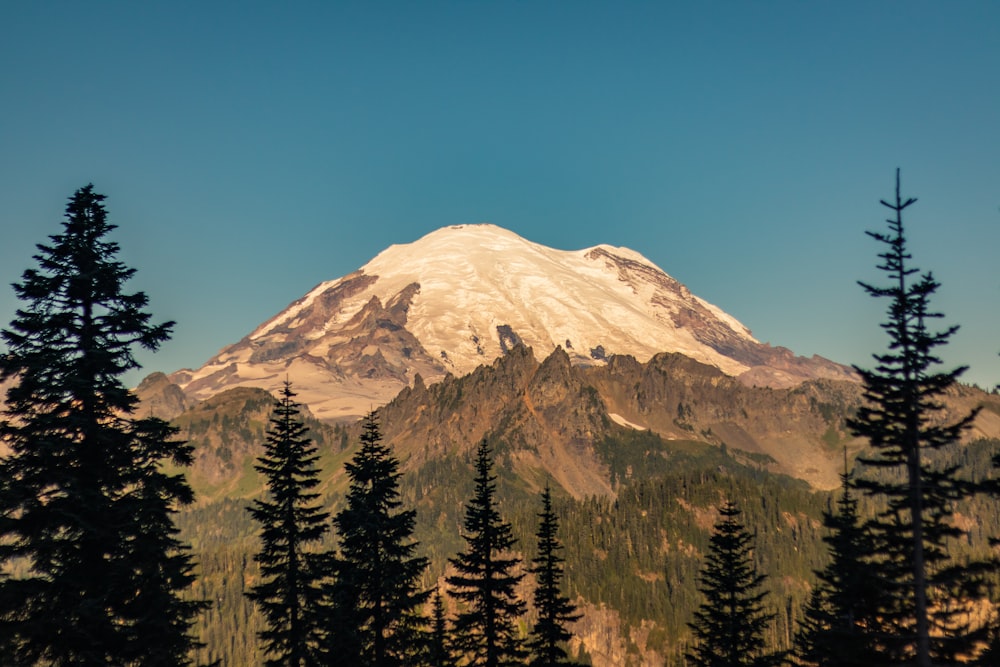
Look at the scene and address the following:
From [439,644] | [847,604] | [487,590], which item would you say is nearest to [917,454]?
[847,604]

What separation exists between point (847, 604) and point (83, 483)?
30.0 metres

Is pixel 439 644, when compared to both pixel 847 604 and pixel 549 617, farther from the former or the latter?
pixel 847 604

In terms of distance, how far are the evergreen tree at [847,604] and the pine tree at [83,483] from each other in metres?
19.6

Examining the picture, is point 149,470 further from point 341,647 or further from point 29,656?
point 341,647

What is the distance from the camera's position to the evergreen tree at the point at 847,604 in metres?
26.5

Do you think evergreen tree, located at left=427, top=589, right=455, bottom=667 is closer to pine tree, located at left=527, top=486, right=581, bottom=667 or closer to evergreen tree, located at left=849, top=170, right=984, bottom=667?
pine tree, located at left=527, top=486, right=581, bottom=667

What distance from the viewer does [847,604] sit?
1416 inches

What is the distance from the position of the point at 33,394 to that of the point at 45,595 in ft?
18.4

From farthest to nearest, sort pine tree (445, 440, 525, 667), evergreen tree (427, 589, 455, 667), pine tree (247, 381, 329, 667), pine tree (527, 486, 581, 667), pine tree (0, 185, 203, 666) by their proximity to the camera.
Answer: evergreen tree (427, 589, 455, 667)
pine tree (527, 486, 581, 667)
pine tree (445, 440, 525, 667)
pine tree (247, 381, 329, 667)
pine tree (0, 185, 203, 666)

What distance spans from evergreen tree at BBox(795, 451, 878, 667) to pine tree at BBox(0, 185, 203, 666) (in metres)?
19.6

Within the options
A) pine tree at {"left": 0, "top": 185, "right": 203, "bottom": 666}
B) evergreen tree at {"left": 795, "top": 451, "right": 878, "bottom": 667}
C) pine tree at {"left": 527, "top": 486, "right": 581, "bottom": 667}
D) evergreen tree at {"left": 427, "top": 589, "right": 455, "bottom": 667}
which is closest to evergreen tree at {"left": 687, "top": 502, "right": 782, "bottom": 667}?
evergreen tree at {"left": 795, "top": 451, "right": 878, "bottom": 667}

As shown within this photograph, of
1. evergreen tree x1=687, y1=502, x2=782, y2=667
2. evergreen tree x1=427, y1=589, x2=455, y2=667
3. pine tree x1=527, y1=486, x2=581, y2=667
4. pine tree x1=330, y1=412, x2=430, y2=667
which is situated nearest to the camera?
pine tree x1=330, y1=412, x2=430, y2=667

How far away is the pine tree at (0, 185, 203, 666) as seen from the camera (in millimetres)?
22969

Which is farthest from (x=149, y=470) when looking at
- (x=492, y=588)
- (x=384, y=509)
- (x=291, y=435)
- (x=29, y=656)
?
(x=492, y=588)
